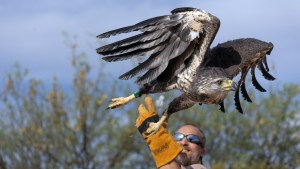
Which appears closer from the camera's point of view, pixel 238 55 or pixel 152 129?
pixel 152 129

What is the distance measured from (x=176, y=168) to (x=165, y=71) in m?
0.67

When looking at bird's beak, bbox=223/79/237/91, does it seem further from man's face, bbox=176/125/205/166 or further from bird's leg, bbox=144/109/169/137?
man's face, bbox=176/125/205/166

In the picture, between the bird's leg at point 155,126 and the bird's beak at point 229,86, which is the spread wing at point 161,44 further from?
the bird's beak at point 229,86

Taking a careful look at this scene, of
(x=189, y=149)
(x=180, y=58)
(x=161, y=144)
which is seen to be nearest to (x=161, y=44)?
(x=180, y=58)

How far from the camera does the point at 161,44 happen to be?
197 inches

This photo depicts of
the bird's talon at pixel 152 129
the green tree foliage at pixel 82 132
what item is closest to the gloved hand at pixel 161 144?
the bird's talon at pixel 152 129

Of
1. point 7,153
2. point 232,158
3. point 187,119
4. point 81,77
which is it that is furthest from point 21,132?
point 232,158

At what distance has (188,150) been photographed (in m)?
5.71

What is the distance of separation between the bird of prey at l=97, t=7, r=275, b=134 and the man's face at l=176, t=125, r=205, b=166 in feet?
2.39

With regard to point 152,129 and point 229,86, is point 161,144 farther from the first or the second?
point 229,86

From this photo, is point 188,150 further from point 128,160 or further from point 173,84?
point 128,160

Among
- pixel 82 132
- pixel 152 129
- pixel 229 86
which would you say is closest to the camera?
pixel 229 86

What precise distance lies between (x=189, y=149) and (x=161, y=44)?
1071 mm

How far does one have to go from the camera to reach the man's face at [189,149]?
18.7 feet
